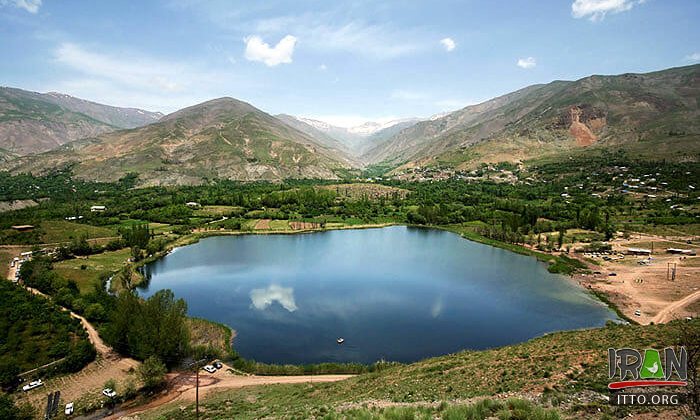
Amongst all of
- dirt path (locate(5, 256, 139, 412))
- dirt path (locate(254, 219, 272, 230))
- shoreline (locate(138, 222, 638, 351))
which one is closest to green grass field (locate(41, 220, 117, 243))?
shoreline (locate(138, 222, 638, 351))

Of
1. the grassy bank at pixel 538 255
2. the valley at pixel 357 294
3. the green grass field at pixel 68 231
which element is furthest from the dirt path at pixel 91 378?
the grassy bank at pixel 538 255

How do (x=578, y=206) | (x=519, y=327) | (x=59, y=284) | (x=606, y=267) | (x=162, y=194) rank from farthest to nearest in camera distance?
(x=162, y=194), (x=578, y=206), (x=606, y=267), (x=59, y=284), (x=519, y=327)

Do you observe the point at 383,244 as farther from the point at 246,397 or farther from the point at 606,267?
the point at 246,397

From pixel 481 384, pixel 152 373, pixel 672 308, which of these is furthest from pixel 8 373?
pixel 672 308

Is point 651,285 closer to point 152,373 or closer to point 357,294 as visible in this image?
point 357,294

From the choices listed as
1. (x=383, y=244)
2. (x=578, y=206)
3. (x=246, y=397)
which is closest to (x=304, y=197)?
(x=383, y=244)

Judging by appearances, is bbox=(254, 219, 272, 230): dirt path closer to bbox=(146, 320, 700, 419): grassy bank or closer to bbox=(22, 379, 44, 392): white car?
bbox=(22, 379, 44, 392): white car
